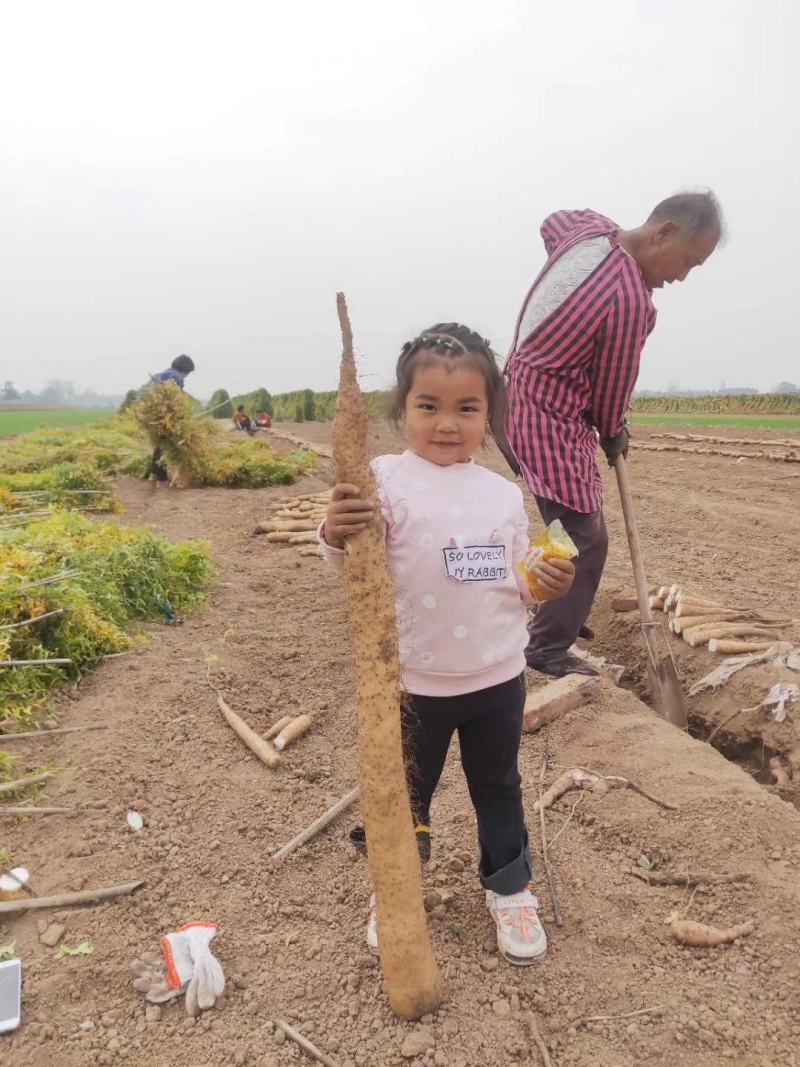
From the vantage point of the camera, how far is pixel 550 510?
3385 millimetres

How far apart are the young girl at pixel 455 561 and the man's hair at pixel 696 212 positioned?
1800 millimetres

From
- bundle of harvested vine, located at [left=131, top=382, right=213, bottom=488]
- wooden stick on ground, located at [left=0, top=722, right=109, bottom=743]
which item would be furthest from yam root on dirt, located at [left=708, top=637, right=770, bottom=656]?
bundle of harvested vine, located at [left=131, top=382, right=213, bottom=488]

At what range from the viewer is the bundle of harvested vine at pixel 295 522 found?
23.1 ft

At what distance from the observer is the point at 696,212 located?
120 inches

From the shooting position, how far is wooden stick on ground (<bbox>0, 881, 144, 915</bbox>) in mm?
2062

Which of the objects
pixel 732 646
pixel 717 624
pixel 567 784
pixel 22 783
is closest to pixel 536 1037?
pixel 567 784

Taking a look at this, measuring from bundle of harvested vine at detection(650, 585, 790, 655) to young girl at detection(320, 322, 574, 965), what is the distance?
2.40 metres

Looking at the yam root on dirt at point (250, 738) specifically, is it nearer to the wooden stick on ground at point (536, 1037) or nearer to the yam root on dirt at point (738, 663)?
the wooden stick on ground at point (536, 1037)

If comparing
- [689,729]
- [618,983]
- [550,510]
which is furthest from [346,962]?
[689,729]

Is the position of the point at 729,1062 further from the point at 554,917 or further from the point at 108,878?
the point at 108,878

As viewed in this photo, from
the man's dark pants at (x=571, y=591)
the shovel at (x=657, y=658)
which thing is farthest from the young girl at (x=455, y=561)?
the shovel at (x=657, y=658)

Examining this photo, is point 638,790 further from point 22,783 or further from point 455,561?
point 22,783

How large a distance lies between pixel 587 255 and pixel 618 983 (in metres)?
2.69

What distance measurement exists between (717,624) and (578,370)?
177cm
